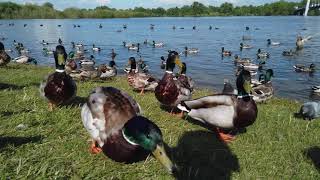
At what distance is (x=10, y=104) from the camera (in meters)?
8.29

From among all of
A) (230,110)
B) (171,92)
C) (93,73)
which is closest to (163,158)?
(230,110)

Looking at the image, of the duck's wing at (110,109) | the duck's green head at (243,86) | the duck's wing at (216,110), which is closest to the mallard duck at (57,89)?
the duck's wing at (110,109)

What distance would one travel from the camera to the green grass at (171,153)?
5238 millimetres

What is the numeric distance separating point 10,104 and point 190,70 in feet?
60.7

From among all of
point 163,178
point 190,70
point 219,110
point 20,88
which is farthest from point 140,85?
point 190,70

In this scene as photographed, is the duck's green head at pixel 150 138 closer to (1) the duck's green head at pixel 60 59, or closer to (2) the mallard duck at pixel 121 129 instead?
(2) the mallard duck at pixel 121 129

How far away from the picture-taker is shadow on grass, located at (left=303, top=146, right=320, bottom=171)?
20.4 feet

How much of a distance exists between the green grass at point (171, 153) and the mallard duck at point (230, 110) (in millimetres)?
299

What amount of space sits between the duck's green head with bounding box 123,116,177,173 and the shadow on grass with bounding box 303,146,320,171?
322 centimetres

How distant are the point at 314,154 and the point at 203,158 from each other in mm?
1889

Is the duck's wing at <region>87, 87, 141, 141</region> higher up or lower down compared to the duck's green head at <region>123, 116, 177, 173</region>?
lower down

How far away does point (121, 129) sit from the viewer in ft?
16.0

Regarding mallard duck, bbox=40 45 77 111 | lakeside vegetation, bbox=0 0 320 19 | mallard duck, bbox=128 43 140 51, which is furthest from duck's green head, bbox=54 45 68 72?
lakeside vegetation, bbox=0 0 320 19

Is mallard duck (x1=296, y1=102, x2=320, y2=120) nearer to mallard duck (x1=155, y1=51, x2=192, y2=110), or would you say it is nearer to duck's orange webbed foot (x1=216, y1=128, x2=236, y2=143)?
mallard duck (x1=155, y1=51, x2=192, y2=110)
